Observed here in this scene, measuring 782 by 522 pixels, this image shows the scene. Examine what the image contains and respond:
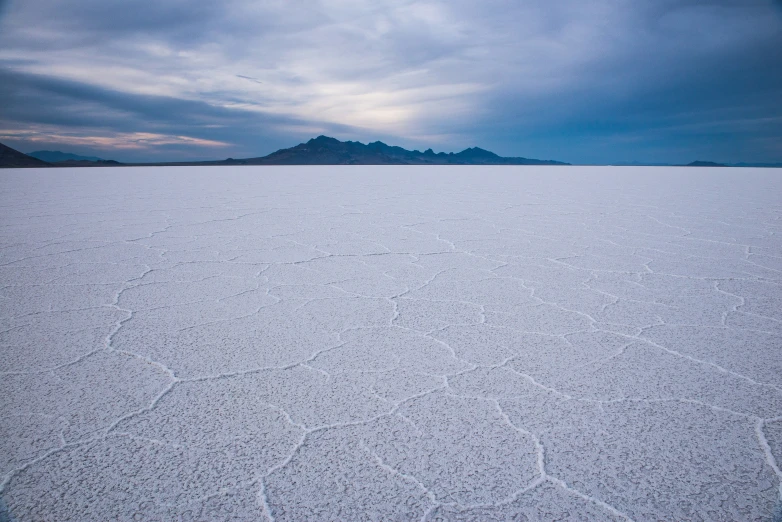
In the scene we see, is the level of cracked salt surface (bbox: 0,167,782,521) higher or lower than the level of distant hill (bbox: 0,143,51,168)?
lower

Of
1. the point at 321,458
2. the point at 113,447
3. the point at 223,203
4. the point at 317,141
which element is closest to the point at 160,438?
the point at 113,447

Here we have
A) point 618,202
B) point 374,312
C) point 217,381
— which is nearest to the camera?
point 217,381

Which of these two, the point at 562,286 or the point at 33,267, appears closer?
the point at 562,286

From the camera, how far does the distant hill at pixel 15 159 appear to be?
6431 cm

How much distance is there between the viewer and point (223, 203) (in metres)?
6.82

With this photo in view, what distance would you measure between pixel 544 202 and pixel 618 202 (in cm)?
127

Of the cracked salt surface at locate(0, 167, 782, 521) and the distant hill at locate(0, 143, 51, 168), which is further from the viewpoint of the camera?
the distant hill at locate(0, 143, 51, 168)

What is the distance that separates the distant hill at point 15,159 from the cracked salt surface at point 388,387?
Result: 7910 cm

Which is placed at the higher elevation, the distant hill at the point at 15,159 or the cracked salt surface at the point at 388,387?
the distant hill at the point at 15,159

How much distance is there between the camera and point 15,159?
220 feet

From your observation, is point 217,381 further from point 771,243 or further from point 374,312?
point 771,243

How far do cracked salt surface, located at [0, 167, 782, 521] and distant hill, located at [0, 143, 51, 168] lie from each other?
7910 cm

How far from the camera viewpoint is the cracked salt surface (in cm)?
98

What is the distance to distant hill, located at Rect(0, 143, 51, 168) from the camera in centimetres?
6431
